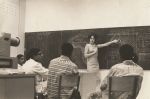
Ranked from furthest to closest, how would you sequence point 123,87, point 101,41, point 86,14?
point 86,14
point 101,41
point 123,87

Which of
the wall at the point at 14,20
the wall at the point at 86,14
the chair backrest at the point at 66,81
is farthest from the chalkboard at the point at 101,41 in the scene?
the chair backrest at the point at 66,81

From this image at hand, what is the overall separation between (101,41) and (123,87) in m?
2.83

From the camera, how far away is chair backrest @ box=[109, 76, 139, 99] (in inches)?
112

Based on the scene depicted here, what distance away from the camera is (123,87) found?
2.91 m

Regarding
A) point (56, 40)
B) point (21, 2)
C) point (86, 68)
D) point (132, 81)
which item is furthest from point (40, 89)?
point (21, 2)

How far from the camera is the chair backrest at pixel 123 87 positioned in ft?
9.35

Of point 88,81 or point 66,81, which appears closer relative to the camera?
point 66,81

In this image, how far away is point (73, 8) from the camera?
20.3 ft

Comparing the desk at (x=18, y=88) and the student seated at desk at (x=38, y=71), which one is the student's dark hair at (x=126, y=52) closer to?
the student seated at desk at (x=38, y=71)

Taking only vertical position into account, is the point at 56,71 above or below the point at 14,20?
below

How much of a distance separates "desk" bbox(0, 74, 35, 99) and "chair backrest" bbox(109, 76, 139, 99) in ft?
3.30

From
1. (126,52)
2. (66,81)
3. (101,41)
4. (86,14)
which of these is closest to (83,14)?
(86,14)

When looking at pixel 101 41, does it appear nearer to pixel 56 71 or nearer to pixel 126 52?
pixel 126 52

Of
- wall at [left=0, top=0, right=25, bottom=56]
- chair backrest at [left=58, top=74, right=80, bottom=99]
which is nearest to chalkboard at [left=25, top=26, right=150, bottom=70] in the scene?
wall at [left=0, top=0, right=25, bottom=56]
